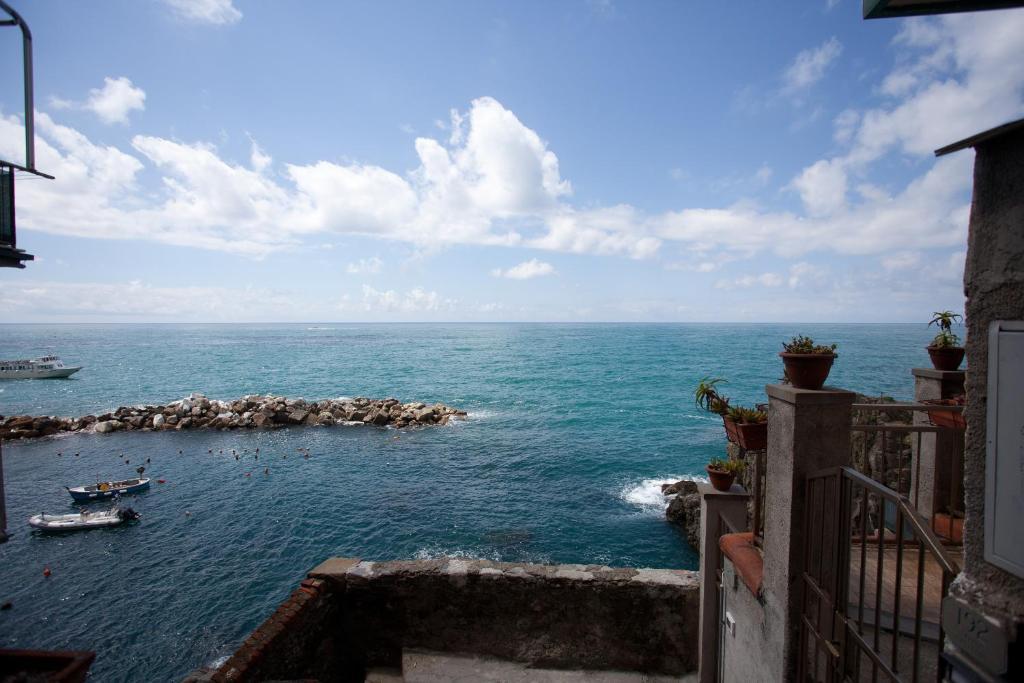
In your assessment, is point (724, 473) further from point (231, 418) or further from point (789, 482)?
point (231, 418)

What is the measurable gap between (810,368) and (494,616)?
15.1 feet

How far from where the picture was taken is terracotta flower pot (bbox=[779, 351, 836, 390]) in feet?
11.1

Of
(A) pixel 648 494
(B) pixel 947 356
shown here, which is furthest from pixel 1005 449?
(A) pixel 648 494

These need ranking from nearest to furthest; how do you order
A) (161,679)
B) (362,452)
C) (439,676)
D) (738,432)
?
(738,432) → (439,676) → (161,679) → (362,452)

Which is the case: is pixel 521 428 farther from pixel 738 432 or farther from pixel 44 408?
pixel 44 408

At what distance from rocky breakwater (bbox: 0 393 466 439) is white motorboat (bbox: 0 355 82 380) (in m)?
48.8

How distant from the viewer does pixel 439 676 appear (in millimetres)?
5668

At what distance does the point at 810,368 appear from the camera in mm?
3393

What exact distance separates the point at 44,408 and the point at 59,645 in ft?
165

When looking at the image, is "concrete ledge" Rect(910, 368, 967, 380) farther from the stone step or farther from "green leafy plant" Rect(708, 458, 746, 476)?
the stone step

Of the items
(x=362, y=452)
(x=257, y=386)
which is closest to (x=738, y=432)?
(x=362, y=452)

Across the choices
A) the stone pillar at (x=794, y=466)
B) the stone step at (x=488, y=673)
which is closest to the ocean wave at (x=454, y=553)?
the stone step at (x=488, y=673)

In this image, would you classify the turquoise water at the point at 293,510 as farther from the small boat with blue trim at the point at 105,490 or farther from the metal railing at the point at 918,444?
the metal railing at the point at 918,444

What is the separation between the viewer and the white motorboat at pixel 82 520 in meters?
20.8
